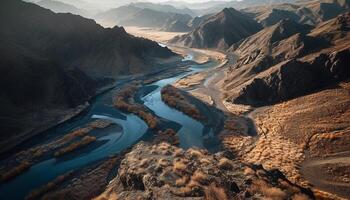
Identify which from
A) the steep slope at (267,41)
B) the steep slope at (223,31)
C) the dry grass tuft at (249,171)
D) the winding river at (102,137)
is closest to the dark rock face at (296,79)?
the winding river at (102,137)

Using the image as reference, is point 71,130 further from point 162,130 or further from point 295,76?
point 295,76

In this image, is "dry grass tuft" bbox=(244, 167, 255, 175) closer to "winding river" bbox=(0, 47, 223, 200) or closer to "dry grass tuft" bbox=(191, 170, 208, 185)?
"dry grass tuft" bbox=(191, 170, 208, 185)

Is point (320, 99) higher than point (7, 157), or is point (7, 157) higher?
point (320, 99)

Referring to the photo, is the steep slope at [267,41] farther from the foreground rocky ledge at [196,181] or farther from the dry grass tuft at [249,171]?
the dry grass tuft at [249,171]

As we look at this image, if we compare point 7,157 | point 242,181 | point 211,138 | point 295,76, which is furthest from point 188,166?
point 295,76

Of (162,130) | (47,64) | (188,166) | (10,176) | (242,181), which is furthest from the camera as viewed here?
(47,64)

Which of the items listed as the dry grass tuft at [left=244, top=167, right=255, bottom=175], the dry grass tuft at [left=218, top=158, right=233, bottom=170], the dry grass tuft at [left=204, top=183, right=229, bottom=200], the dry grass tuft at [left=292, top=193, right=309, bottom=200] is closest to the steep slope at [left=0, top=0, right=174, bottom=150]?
the dry grass tuft at [left=218, top=158, right=233, bottom=170]

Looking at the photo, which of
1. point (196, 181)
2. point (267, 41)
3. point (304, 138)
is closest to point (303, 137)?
point (304, 138)
